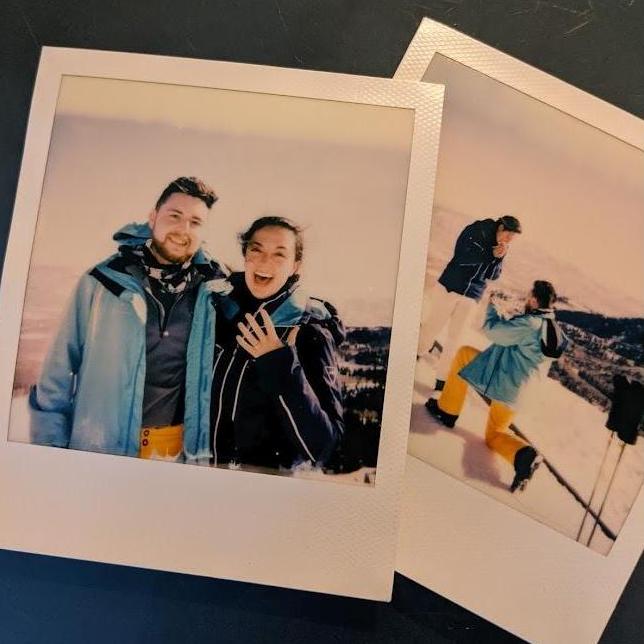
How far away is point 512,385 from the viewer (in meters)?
0.49

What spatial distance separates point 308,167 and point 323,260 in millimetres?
72

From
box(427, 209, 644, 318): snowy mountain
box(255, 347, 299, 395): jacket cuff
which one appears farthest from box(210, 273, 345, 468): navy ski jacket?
box(427, 209, 644, 318): snowy mountain

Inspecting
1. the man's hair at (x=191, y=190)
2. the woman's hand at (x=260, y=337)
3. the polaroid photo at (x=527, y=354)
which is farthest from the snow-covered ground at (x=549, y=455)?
the man's hair at (x=191, y=190)

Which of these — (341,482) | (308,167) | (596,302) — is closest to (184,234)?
(308,167)

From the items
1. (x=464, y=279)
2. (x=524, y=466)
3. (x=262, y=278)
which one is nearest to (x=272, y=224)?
(x=262, y=278)

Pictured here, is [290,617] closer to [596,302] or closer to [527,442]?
[527,442]

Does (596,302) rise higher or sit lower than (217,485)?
higher

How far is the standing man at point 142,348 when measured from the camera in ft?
1.57

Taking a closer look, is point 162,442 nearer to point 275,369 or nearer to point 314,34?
point 275,369

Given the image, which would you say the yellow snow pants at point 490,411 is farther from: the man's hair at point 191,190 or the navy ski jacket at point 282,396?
the man's hair at point 191,190

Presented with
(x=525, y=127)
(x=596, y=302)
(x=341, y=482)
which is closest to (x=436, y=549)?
(x=341, y=482)

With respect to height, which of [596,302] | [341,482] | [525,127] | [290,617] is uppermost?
[525,127]

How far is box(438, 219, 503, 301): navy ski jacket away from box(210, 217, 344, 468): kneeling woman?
98 millimetres

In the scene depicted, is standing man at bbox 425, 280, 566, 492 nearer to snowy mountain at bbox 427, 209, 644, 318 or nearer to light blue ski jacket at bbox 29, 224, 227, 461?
snowy mountain at bbox 427, 209, 644, 318
